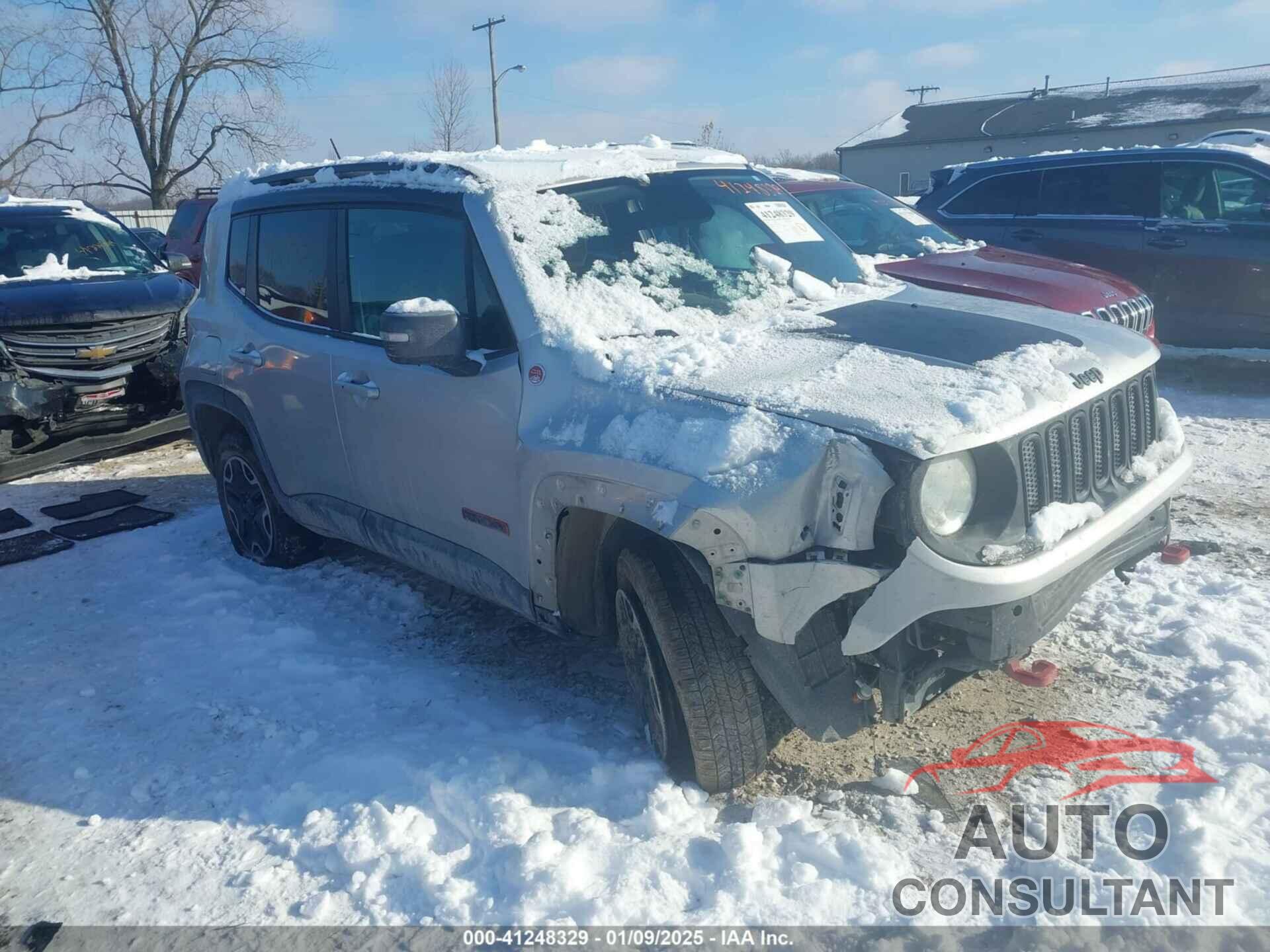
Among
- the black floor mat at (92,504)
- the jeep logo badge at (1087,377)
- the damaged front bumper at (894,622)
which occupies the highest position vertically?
the jeep logo badge at (1087,377)

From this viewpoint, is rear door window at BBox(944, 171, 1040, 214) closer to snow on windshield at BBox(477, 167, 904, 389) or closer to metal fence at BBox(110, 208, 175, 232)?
snow on windshield at BBox(477, 167, 904, 389)

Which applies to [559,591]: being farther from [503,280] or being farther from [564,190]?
[564,190]

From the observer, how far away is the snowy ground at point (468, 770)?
8.82 feet

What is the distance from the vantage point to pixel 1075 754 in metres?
3.20

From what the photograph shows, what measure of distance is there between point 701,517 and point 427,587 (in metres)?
2.63

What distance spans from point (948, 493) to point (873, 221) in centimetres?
599

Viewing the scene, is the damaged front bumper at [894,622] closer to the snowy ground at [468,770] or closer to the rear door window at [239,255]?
the snowy ground at [468,770]

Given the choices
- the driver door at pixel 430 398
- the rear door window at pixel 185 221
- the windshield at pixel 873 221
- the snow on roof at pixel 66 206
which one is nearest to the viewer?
the driver door at pixel 430 398

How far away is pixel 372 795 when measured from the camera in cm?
313

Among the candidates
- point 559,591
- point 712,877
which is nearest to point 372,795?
point 559,591

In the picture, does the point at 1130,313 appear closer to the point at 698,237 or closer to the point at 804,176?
the point at 804,176

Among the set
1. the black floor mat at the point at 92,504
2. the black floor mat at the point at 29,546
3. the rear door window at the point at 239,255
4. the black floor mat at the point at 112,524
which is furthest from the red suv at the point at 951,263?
the black floor mat at the point at 92,504

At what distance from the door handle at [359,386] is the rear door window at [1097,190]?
7.43 meters

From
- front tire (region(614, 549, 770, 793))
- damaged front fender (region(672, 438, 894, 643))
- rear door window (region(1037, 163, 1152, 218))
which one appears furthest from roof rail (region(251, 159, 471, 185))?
rear door window (region(1037, 163, 1152, 218))
